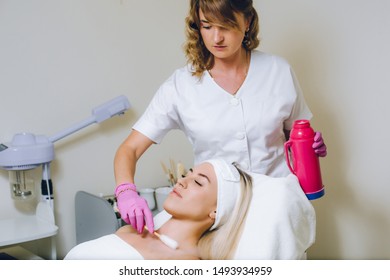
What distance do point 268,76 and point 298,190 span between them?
37 cm

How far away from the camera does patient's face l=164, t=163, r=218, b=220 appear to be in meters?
1.20

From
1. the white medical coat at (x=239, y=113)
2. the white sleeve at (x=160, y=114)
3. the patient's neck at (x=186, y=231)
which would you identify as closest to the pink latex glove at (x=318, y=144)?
the white medical coat at (x=239, y=113)

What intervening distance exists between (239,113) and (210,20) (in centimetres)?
26

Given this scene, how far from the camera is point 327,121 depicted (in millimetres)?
1827

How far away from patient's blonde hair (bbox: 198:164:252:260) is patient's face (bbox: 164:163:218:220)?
5 centimetres

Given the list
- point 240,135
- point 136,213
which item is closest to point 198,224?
point 136,213

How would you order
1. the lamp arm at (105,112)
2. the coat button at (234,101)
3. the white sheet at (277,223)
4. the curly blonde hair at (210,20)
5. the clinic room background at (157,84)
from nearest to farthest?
1. the white sheet at (277,223)
2. the curly blonde hair at (210,20)
3. the coat button at (234,101)
4. the clinic room background at (157,84)
5. the lamp arm at (105,112)

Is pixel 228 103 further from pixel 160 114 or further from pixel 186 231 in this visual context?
pixel 186 231

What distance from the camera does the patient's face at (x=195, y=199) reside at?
120 centimetres

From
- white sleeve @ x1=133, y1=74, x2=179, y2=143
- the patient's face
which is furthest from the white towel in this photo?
white sleeve @ x1=133, y1=74, x2=179, y2=143

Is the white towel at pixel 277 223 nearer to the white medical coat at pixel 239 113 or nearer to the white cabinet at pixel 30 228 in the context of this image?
the white medical coat at pixel 239 113

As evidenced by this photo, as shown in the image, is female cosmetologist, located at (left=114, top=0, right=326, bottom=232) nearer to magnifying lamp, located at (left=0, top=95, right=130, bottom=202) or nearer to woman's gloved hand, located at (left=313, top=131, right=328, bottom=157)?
woman's gloved hand, located at (left=313, top=131, right=328, bottom=157)

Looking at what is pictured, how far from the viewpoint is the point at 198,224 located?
3.94 feet
